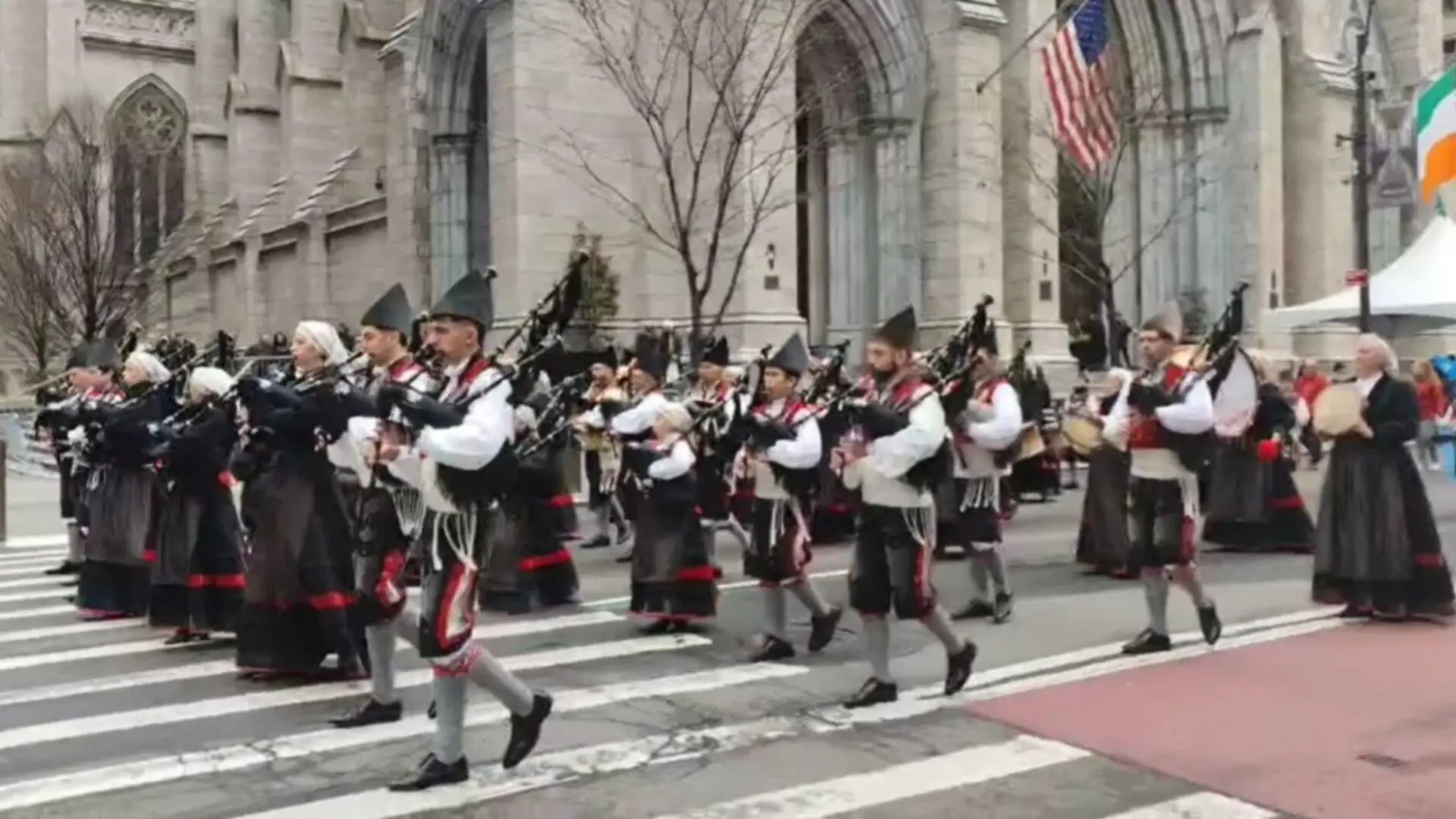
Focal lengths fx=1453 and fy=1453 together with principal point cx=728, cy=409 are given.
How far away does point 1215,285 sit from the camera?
31.3 m

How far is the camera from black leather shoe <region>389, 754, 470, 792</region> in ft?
19.6

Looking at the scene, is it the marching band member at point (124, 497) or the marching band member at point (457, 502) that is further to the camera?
the marching band member at point (124, 497)

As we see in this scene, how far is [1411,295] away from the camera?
19375 millimetres

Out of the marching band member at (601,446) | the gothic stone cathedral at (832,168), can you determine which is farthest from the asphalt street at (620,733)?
the gothic stone cathedral at (832,168)

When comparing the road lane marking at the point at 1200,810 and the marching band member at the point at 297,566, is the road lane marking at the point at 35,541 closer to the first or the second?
the marching band member at the point at 297,566

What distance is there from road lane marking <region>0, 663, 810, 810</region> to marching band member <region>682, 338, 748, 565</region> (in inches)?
67.7

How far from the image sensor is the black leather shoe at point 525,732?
624 cm

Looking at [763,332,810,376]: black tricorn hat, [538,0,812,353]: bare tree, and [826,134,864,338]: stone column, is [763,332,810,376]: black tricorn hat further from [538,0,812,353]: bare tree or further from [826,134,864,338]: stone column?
[826,134,864,338]: stone column

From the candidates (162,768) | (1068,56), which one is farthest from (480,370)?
(1068,56)

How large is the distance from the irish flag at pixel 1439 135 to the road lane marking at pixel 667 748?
1254cm

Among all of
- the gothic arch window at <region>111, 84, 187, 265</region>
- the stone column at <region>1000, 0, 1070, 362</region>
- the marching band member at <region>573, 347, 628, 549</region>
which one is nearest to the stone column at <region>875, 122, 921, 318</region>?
the stone column at <region>1000, 0, 1070, 362</region>

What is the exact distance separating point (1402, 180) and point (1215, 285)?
1020 cm

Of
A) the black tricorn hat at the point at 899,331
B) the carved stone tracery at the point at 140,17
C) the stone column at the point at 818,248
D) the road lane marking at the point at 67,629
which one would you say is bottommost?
the road lane marking at the point at 67,629

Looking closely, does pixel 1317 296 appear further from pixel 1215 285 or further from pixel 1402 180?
pixel 1402 180
